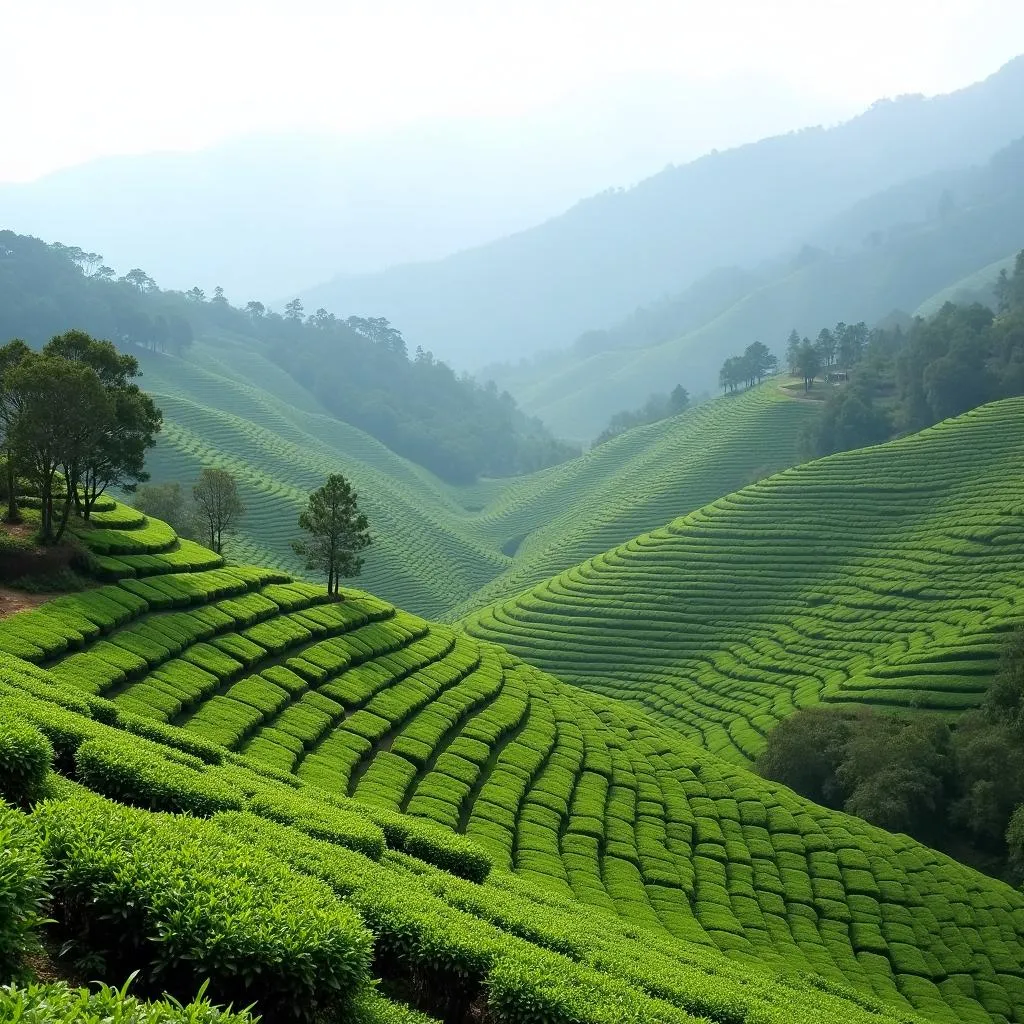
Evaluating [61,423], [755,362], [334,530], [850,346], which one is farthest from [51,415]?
[755,362]

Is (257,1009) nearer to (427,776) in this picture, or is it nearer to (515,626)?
(427,776)

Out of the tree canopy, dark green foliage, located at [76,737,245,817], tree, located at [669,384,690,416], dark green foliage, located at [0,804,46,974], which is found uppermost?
tree, located at [669,384,690,416]

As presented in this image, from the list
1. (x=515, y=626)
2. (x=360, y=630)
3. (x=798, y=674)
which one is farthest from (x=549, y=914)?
(x=515, y=626)

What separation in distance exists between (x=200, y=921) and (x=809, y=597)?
7855 cm

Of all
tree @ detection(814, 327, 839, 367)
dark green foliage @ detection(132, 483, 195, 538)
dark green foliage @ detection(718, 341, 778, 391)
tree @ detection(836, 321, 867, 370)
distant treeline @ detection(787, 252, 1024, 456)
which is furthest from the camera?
dark green foliage @ detection(718, 341, 778, 391)

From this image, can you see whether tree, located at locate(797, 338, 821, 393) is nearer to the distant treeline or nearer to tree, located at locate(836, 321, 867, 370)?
the distant treeline

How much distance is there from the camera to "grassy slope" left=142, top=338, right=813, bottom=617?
12638cm

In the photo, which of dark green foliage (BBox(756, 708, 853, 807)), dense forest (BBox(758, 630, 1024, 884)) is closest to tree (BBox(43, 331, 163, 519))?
dark green foliage (BBox(756, 708, 853, 807))

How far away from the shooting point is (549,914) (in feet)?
62.8

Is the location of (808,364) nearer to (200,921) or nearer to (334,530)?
(334,530)

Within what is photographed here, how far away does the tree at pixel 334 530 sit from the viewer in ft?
159

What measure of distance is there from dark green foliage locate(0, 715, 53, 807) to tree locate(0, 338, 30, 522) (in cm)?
2687

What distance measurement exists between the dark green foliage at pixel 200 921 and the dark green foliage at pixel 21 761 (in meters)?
1.86

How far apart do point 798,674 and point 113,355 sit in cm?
5196
